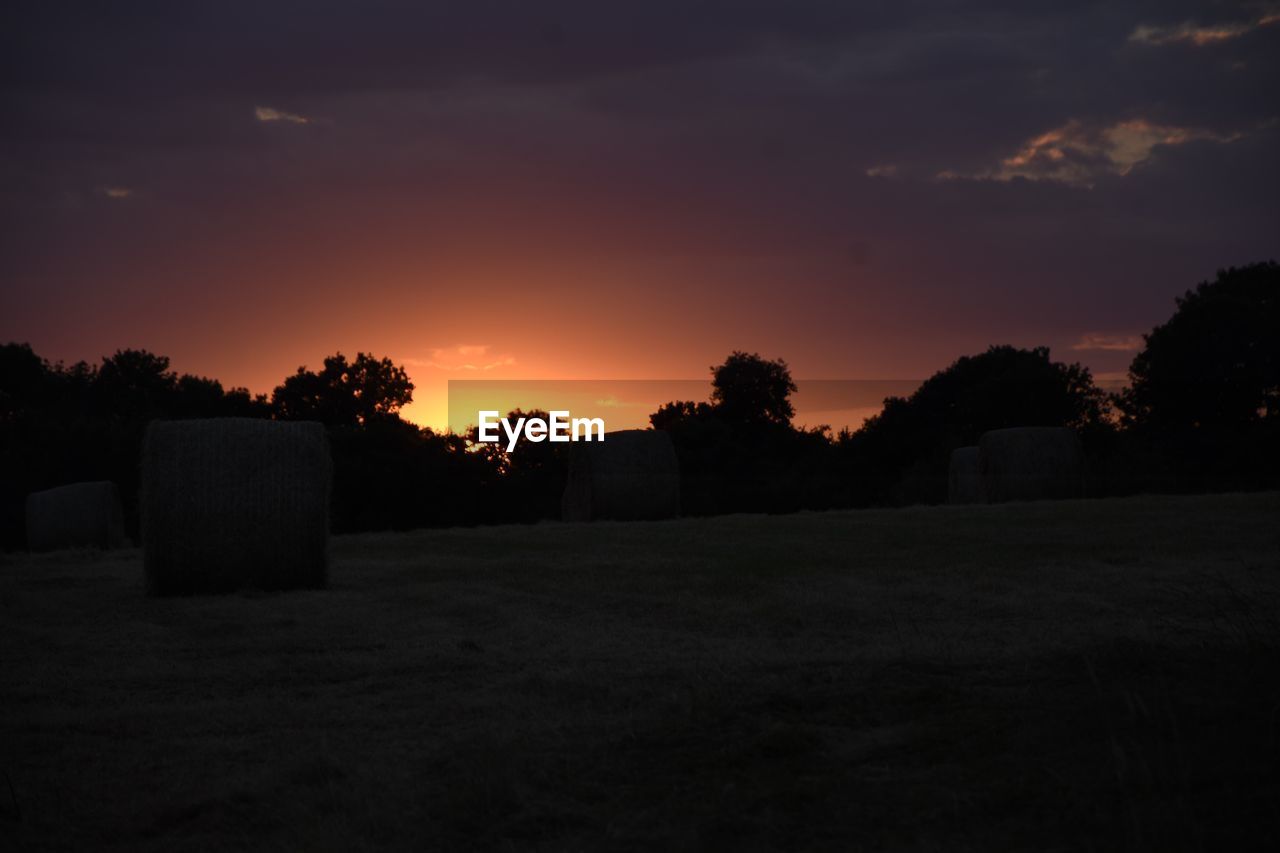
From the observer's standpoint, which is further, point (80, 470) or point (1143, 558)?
point (80, 470)

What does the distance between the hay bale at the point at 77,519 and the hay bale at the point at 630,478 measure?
9.65 metres

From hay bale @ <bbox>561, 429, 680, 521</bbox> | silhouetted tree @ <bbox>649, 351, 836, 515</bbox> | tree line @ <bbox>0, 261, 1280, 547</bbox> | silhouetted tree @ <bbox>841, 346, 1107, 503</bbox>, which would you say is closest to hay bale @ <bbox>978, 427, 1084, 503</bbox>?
tree line @ <bbox>0, 261, 1280, 547</bbox>

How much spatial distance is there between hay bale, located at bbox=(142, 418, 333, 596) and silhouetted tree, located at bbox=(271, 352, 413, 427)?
45.0 m

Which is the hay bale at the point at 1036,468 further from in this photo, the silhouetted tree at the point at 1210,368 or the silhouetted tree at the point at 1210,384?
the silhouetted tree at the point at 1210,368

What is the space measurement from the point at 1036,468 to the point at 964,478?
239 inches

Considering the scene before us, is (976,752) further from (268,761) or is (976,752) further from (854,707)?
(268,761)

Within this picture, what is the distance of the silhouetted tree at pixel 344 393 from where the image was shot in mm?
61219

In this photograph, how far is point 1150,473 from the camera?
1320 inches

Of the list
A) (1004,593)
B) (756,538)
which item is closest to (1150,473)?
(756,538)

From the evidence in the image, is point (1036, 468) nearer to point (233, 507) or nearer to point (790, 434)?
point (233, 507)

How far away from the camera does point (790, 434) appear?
5556cm

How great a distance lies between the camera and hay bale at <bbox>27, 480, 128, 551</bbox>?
2562 centimetres

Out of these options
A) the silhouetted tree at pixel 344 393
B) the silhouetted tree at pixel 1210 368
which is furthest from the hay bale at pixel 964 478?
the silhouetted tree at pixel 344 393

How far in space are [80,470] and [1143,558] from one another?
135ft
